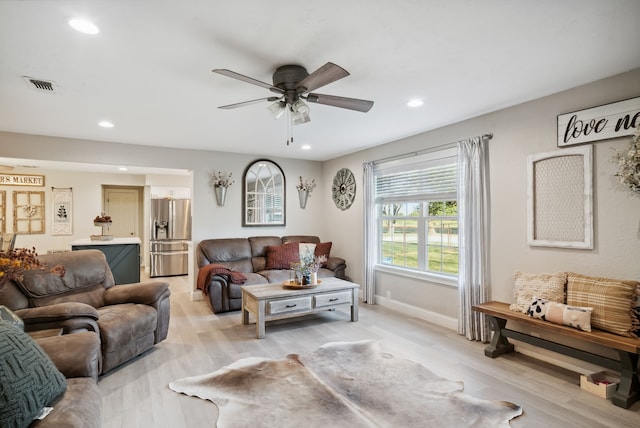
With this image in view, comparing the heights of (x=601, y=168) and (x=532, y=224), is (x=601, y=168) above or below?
above

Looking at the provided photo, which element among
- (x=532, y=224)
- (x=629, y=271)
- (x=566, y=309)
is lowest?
(x=566, y=309)

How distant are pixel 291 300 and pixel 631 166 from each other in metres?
3.40

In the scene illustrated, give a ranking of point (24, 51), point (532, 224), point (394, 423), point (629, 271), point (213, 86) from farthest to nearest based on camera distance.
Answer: point (532, 224) < point (213, 86) < point (629, 271) < point (24, 51) < point (394, 423)

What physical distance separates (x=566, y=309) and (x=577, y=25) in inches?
83.5

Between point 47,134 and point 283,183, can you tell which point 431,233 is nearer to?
point 283,183

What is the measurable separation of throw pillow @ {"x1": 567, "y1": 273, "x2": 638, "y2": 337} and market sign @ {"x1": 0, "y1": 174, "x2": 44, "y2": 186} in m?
9.37

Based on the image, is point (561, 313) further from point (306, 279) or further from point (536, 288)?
point (306, 279)

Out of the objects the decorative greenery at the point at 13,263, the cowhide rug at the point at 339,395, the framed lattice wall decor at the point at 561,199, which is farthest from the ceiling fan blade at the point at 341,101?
the cowhide rug at the point at 339,395

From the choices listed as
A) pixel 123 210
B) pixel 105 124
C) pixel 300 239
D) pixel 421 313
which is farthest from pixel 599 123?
pixel 123 210

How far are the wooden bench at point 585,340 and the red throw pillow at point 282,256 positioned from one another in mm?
3151

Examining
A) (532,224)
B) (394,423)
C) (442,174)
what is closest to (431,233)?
(442,174)

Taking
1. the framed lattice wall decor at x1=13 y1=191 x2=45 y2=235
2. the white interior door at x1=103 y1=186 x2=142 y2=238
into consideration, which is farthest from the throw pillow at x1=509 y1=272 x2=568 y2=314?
the framed lattice wall decor at x1=13 y1=191 x2=45 y2=235

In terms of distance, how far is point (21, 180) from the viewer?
7.04 metres

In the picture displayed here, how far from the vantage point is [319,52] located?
240 cm
